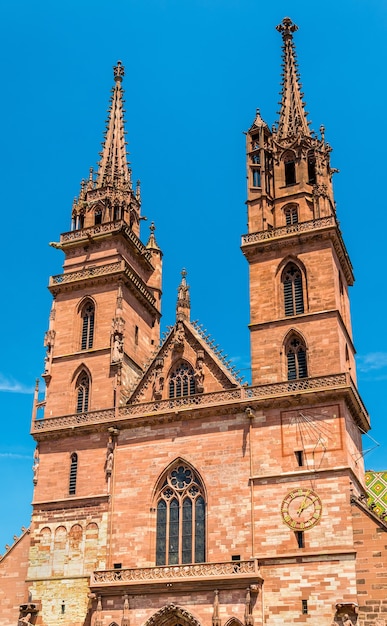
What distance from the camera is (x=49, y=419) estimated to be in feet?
117

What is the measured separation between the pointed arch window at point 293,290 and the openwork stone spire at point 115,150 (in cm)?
1175

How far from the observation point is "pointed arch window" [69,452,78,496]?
33875mm

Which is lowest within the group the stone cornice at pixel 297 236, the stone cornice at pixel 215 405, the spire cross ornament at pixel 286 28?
the stone cornice at pixel 215 405

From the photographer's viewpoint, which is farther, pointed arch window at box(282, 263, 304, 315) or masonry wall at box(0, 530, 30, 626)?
pointed arch window at box(282, 263, 304, 315)

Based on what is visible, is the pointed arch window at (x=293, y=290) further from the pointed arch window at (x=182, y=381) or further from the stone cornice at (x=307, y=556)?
the stone cornice at (x=307, y=556)

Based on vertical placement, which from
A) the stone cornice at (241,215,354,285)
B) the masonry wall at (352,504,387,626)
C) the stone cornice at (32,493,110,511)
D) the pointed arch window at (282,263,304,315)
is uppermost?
the stone cornice at (241,215,354,285)

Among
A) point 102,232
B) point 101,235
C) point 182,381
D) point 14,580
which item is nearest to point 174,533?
point 182,381

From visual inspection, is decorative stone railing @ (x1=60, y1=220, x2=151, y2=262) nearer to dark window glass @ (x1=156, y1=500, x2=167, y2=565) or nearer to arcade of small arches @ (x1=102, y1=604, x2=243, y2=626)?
dark window glass @ (x1=156, y1=500, x2=167, y2=565)

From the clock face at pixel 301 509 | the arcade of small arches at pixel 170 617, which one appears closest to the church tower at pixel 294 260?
the clock face at pixel 301 509

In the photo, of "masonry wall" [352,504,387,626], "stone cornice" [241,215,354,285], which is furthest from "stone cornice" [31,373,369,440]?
"stone cornice" [241,215,354,285]

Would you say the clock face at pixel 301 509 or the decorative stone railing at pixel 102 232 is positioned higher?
the decorative stone railing at pixel 102 232

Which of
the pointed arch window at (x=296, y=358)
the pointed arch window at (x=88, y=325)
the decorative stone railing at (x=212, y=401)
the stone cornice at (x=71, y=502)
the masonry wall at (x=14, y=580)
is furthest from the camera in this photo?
the pointed arch window at (x=88, y=325)

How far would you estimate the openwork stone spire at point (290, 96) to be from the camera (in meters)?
39.2

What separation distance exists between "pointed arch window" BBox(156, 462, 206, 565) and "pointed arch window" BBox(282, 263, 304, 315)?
25.2 ft
